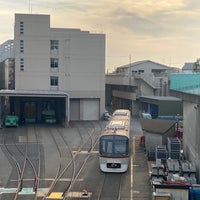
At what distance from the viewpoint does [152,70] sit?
61500 mm

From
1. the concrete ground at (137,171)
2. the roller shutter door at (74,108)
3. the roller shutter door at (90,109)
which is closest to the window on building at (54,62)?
the roller shutter door at (74,108)

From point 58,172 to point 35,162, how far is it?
9.27 feet

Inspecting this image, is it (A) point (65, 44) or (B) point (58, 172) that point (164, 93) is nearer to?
(A) point (65, 44)

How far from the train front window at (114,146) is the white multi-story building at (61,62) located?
20674mm

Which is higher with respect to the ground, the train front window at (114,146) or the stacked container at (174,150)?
the train front window at (114,146)

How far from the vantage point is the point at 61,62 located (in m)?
43.0

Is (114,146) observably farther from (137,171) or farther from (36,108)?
(36,108)

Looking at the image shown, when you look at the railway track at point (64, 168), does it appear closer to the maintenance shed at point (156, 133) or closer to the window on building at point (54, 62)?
the maintenance shed at point (156, 133)

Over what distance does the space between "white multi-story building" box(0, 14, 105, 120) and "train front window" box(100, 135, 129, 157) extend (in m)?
20.7

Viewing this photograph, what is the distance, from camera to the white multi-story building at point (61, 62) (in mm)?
42312

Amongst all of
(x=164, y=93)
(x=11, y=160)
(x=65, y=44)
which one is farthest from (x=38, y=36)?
(x=11, y=160)

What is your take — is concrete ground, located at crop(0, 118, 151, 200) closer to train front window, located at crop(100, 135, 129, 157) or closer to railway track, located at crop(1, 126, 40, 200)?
railway track, located at crop(1, 126, 40, 200)

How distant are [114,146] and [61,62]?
23.0m

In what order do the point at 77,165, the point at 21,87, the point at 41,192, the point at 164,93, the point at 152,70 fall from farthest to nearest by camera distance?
the point at 152,70 → the point at 164,93 → the point at 21,87 → the point at 77,165 → the point at 41,192
